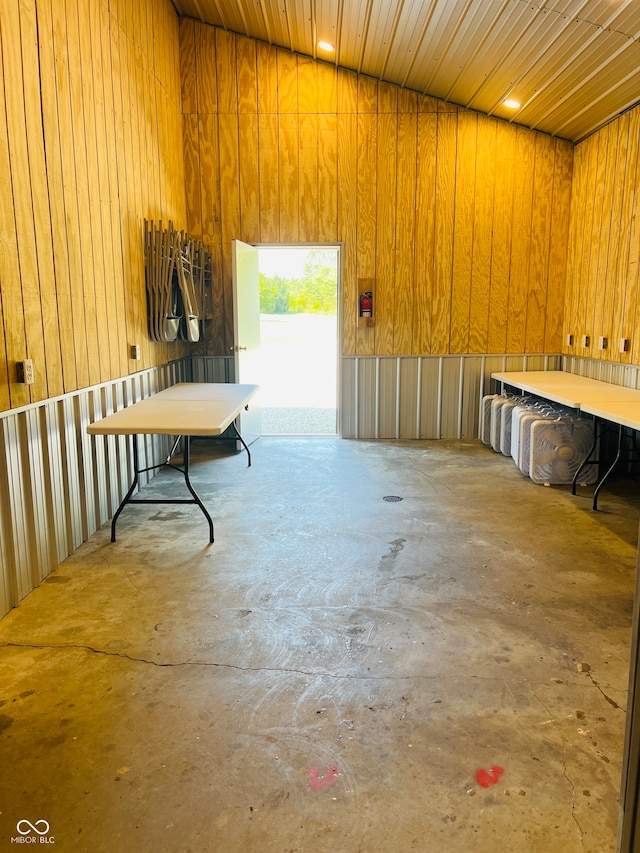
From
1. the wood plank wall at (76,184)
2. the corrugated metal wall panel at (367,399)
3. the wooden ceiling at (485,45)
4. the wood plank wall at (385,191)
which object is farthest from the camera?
the corrugated metal wall panel at (367,399)

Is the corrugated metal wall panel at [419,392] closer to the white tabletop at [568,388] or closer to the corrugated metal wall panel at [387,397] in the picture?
the corrugated metal wall panel at [387,397]

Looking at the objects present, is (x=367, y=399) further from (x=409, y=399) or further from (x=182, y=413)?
(x=182, y=413)

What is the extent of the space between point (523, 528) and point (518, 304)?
3.65 meters

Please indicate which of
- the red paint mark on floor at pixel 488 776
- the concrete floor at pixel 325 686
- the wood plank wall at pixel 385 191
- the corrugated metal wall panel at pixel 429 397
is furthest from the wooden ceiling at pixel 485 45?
the red paint mark on floor at pixel 488 776

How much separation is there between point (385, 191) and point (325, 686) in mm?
5776

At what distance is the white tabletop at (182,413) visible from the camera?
3.69 meters

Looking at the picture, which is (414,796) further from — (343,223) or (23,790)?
(343,223)

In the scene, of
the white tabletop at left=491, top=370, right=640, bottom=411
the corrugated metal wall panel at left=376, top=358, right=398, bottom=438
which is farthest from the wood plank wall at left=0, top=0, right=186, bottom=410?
the white tabletop at left=491, top=370, right=640, bottom=411

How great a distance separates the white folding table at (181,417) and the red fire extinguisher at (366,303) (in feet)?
6.64

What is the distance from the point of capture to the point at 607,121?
6.00 meters

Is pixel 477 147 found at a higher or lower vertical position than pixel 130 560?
higher

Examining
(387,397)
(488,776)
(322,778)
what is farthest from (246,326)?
(488,776)

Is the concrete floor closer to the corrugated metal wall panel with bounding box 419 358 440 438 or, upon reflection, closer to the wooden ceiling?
the corrugated metal wall panel with bounding box 419 358 440 438

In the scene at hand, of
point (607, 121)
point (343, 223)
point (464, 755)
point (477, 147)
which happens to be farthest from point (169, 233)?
point (464, 755)
